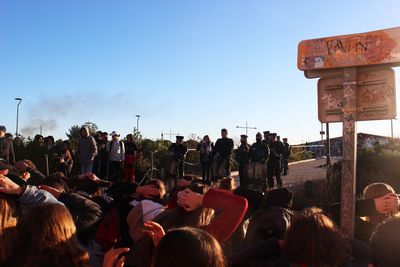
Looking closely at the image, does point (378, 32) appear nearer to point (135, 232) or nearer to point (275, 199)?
point (275, 199)

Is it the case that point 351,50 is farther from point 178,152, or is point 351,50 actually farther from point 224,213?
point 178,152

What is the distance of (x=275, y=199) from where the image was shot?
4.63 meters

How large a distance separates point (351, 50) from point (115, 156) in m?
9.14

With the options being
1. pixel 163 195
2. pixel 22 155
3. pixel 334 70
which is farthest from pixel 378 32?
pixel 22 155

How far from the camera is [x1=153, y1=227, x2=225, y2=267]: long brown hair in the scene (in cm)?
218

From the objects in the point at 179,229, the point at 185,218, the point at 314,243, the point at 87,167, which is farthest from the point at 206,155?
the point at 179,229

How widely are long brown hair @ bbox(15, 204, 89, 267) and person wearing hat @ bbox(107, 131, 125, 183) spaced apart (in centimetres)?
1064

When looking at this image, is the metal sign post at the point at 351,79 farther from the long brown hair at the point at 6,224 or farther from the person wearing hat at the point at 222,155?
the person wearing hat at the point at 222,155

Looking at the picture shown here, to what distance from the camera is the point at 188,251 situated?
86.3 inches

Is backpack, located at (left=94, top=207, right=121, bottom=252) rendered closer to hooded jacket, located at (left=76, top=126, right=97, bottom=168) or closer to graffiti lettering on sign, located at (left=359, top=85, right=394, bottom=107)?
graffiti lettering on sign, located at (left=359, top=85, right=394, bottom=107)

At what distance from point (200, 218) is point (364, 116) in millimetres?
2757

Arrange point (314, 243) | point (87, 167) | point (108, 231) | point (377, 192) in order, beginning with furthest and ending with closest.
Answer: point (87, 167), point (377, 192), point (108, 231), point (314, 243)

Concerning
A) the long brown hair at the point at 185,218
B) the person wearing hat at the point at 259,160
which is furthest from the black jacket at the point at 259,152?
the long brown hair at the point at 185,218

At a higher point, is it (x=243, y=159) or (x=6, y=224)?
(x=6, y=224)
